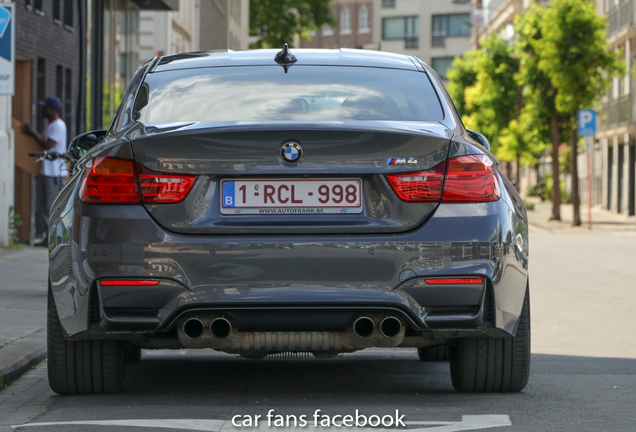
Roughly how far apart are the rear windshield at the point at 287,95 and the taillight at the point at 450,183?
45cm

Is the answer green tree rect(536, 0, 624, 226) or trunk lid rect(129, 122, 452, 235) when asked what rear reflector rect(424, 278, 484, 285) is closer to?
trunk lid rect(129, 122, 452, 235)

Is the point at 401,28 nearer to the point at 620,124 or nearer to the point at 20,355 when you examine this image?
the point at 620,124

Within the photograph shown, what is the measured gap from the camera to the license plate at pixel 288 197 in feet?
16.6

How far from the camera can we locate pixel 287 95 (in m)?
5.60

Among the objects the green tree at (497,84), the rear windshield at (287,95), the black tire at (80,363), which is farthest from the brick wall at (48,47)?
the green tree at (497,84)

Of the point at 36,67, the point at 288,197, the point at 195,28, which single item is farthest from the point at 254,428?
the point at 195,28

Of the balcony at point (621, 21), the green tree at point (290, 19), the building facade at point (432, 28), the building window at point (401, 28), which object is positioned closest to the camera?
the balcony at point (621, 21)

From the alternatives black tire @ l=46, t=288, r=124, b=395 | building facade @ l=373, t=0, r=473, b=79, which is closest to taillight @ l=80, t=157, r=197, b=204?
black tire @ l=46, t=288, r=124, b=395

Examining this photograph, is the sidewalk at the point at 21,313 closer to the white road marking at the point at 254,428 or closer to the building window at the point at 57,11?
the white road marking at the point at 254,428

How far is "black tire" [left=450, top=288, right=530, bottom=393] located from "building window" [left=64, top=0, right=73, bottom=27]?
18.3 m

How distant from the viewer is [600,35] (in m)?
35.6

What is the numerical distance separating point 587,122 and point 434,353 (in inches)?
1030

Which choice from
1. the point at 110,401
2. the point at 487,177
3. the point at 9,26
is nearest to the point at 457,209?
the point at 487,177

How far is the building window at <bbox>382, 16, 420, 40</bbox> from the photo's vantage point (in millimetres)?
108750
